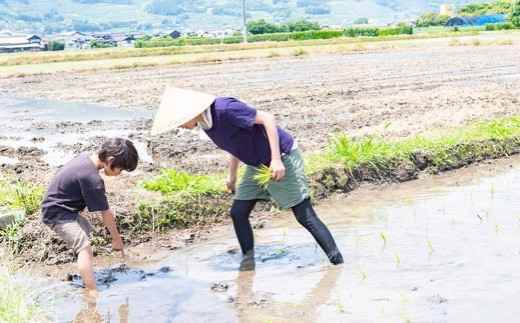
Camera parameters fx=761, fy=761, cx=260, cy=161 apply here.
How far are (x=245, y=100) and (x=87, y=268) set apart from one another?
38.4ft

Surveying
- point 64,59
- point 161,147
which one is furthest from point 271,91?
point 64,59

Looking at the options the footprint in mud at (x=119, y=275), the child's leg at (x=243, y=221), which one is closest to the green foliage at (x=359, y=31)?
the child's leg at (x=243, y=221)

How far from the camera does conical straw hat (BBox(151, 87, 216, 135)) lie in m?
4.75

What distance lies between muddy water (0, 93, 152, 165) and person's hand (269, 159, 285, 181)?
518 centimetres

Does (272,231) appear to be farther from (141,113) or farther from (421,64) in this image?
(421,64)

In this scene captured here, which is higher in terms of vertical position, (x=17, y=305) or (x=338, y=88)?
(x=17, y=305)

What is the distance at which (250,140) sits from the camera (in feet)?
16.3

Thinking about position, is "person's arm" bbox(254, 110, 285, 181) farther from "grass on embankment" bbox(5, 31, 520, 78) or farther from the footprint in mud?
"grass on embankment" bbox(5, 31, 520, 78)

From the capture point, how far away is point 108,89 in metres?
20.7

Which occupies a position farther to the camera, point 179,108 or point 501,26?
point 501,26

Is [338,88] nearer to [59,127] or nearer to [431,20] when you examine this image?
[59,127]

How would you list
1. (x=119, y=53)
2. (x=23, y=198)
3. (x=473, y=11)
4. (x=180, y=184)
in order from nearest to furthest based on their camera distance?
1. (x=23, y=198)
2. (x=180, y=184)
3. (x=119, y=53)
4. (x=473, y=11)

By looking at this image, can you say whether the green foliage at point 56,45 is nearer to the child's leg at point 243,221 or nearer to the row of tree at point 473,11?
the row of tree at point 473,11

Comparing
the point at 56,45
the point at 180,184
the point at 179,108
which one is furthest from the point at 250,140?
the point at 56,45
